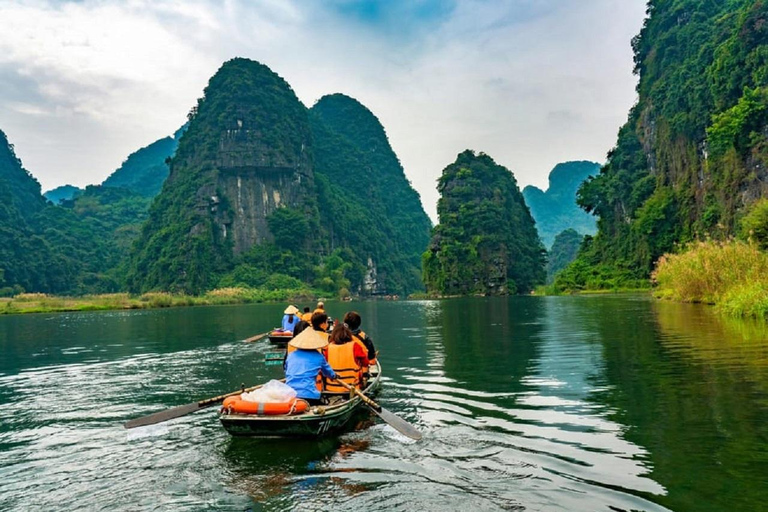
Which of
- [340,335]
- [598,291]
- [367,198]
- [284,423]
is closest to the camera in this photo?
[284,423]

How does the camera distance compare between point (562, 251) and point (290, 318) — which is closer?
point (290, 318)

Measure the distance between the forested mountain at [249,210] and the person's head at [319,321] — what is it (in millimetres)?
87414

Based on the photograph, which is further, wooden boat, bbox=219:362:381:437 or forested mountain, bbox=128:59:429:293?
forested mountain, bbox=128:59:429:293

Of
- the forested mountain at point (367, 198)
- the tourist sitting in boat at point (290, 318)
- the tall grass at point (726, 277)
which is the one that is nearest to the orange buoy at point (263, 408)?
the tourist sitting in boat at point (290, 318)

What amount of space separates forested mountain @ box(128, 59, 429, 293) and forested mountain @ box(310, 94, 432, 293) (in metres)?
0.71

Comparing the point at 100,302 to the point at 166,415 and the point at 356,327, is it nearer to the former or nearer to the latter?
the point at 356,327

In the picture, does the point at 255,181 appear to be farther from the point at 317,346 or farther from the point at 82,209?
the point at 317,346

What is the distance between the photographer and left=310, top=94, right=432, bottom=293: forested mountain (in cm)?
12669

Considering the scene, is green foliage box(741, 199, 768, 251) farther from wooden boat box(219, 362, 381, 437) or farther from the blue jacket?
wooden boat box(219, 362, 381, 437)

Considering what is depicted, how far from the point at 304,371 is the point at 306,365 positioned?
0.09 metres

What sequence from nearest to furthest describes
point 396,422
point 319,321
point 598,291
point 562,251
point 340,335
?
point 396,422 < point 319,321 < point 340,335 < point 598,291 < point 562,251

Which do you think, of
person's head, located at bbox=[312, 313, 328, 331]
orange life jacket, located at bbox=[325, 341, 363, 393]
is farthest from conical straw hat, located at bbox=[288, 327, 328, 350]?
orange life jacket, located at bbox=[325, 341, 363, 393]

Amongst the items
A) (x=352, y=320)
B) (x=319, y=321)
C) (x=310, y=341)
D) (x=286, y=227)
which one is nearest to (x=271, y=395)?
(x=310, y=341)

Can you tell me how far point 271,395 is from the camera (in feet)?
24.7
